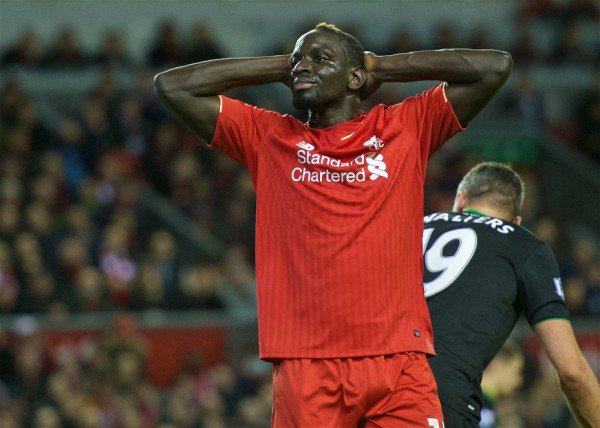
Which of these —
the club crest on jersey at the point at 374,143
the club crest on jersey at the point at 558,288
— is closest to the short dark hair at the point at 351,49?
the club crest on jersey at the point at 374,143

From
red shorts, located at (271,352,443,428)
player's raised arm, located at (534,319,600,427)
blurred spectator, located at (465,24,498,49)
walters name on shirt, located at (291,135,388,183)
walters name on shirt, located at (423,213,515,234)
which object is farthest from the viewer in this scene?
blurred spectator, located at (465,24,498,49)

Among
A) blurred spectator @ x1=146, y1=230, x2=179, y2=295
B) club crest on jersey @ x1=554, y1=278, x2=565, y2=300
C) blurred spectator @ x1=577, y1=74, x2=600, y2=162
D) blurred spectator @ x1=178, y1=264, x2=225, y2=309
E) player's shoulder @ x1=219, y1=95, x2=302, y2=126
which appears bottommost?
blurred spectator @ x1=178, y1=264, x2=225, y2=309

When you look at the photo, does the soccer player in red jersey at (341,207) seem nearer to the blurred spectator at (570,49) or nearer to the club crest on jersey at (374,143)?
the club crest on jersey at (374,143)

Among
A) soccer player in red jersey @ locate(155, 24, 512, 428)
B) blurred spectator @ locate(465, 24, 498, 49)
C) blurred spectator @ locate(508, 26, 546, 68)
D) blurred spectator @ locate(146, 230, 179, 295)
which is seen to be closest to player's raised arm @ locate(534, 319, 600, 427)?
soccer player in red jersey @ locate(155, 24, 512, 428)

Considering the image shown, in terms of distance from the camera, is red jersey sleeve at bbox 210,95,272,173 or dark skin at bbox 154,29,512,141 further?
red jersey sleeve at bbox 210,95,272,173

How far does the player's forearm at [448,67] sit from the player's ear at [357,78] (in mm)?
55

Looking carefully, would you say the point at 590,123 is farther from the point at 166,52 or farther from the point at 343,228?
the point at 343,228

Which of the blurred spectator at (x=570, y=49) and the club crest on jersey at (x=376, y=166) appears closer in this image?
the club crest on jersey at (x=376, y=166)

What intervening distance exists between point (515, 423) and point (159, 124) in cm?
748

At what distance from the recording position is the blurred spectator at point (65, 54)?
16125 millimetres

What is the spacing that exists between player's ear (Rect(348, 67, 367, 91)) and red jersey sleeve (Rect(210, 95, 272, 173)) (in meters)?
0.36

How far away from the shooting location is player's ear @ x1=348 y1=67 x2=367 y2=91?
4.43 meters

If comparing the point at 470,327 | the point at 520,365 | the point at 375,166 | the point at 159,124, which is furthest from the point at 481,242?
the point at 159,124

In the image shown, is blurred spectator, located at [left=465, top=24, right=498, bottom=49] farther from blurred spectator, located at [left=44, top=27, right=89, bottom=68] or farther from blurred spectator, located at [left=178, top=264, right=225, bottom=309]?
blurred spectator, located at [left=178, top=264, right=225, bottom=309]
